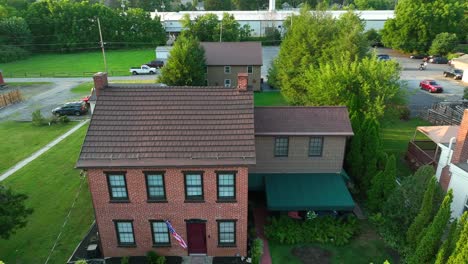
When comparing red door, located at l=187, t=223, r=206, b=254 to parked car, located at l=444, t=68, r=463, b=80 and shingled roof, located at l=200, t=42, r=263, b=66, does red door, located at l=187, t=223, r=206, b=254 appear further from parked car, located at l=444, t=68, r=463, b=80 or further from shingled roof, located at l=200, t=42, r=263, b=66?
parked car, located at l=444, t=68, r=463, b=80

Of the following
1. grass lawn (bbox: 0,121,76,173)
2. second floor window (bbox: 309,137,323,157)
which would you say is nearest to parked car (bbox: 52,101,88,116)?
grass lawn (bbox: 0,121,76,173)

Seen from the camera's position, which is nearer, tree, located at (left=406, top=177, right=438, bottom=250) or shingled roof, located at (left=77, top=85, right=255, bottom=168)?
tree, located at (left=406, top=177, right=438, bottom=250)

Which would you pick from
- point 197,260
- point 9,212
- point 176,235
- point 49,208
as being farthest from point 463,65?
point 9,212

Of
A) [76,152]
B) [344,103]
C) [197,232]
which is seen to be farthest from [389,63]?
[76,152]

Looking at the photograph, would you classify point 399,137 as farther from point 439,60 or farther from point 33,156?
point 439,60

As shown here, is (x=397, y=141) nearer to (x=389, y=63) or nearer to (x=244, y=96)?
(x=389, y=63)

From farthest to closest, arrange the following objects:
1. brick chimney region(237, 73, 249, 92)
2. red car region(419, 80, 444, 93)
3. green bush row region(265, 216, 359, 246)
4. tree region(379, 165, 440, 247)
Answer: red car region(419, 80, 444, 93)
green bush row region(265, 216, 359, 246)
brick chimney region(237, 73, 249, 92)
tree region(379, 165, 440, 247)
